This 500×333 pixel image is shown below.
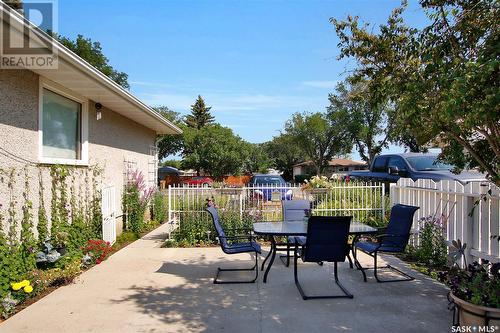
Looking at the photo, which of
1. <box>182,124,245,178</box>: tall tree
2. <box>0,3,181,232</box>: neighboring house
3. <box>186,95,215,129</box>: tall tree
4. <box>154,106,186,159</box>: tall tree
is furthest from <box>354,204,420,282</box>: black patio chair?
<box>186,95,215,129</box>: tall tree

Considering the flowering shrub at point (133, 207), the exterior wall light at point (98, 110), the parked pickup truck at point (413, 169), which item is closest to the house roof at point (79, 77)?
the exterior wall light at point (98, 110)

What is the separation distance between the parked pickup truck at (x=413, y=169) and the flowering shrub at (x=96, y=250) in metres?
7.44

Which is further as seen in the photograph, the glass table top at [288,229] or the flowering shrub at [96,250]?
the flowering shrub at [96,250]

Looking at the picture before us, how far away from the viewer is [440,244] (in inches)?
254

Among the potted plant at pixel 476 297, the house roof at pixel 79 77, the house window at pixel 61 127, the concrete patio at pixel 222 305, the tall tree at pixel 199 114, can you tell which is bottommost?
the concrete patio at pixel 222 305

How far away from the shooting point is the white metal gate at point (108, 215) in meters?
7.76

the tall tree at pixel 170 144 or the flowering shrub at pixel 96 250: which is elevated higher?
the tall tree at pixel 170 144

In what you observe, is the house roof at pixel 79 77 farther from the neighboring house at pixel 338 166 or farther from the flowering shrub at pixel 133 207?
the neighboring house at pixel 338 166

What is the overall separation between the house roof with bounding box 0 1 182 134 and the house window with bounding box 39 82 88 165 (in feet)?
0.80

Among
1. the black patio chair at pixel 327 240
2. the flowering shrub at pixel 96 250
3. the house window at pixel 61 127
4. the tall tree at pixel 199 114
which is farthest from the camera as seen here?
the tall tree at pixel 199 114

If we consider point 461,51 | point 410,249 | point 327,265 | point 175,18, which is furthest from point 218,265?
point 175,18

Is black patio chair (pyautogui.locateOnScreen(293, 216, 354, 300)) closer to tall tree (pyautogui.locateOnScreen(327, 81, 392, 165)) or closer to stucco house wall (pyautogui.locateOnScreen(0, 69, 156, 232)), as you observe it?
stucco house wall (pyautogui.locateOnScreen(0, 69, 156, 232))

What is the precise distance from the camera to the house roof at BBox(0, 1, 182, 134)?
3.98 m

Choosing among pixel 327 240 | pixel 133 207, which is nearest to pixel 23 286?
pixel 327 240
